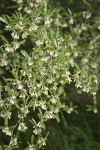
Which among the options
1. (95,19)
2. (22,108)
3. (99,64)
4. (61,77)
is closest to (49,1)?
(95,19)

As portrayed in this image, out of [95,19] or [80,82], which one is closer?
[80,82]

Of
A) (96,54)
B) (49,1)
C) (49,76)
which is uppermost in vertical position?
(49,1)

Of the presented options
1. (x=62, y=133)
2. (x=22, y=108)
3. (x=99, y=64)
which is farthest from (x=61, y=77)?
(x=62, y=133)

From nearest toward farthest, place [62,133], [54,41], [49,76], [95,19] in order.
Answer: [49,76] < [54,41] < [95,19] < [62,133]

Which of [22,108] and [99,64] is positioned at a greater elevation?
[99,64]

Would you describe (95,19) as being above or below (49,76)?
above

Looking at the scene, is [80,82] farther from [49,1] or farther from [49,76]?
[49,1]

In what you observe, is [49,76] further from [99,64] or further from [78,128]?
[78,128]

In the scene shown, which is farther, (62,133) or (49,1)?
(62,133)

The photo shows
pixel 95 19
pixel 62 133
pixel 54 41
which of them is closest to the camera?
pixel 54 41
